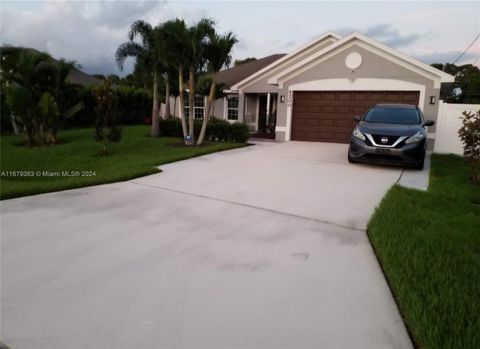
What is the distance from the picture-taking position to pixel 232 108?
2005 centimetres

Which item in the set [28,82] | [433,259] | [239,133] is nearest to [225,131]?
[239,133]

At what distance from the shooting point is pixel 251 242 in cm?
399

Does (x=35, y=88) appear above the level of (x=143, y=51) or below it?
below

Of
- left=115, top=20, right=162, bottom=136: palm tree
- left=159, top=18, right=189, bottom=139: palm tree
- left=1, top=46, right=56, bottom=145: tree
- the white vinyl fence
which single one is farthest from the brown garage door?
left=1, top=46, right=56, bottom=145: tree

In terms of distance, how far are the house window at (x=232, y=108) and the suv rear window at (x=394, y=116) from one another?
437 inches

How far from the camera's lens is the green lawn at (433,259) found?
94.1 inches

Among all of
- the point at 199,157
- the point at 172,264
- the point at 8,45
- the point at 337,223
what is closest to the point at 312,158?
the point at 199,157

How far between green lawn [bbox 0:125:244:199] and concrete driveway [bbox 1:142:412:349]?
31.6 inches

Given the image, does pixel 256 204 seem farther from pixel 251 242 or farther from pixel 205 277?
pixel 205 277

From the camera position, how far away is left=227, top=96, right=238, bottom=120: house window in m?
19.9

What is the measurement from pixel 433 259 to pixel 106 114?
32.0 feet

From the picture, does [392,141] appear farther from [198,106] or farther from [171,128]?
[198,106]

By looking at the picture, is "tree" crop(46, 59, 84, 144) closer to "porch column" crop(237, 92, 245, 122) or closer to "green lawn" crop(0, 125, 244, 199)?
"green lawn" crop(0, 125, 244, 199)

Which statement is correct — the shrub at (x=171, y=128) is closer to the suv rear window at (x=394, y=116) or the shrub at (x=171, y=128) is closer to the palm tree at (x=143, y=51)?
the palm tree at (x=143, y=51)
